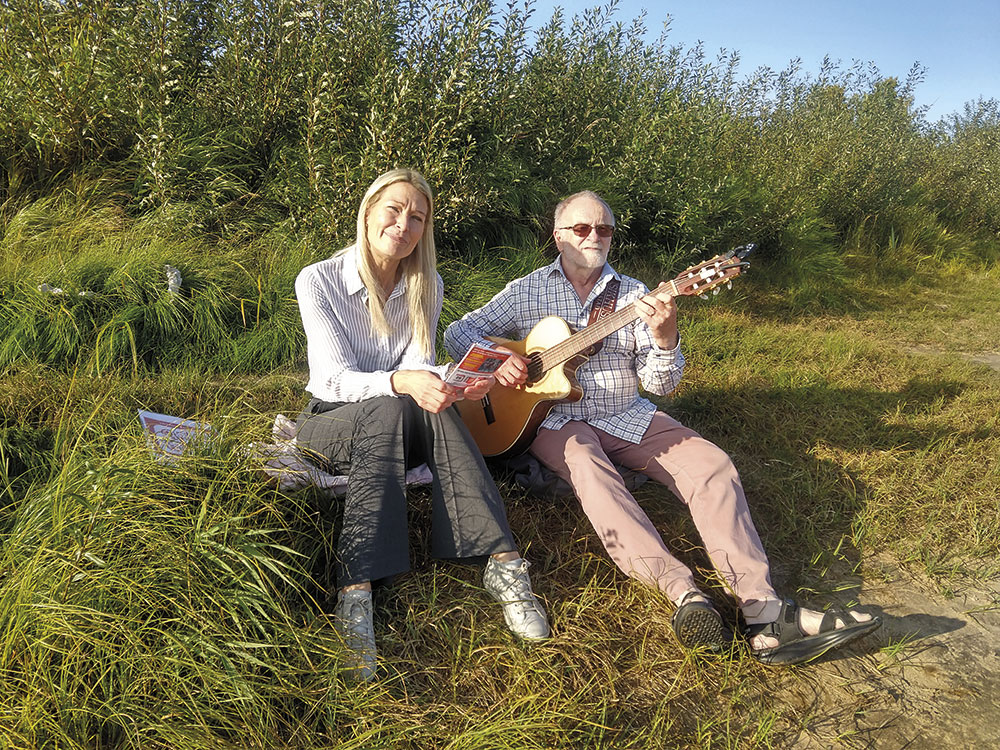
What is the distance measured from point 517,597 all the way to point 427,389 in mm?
787

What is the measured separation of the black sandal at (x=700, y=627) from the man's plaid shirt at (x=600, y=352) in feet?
2.88

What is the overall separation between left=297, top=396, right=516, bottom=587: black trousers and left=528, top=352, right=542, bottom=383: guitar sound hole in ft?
2.19

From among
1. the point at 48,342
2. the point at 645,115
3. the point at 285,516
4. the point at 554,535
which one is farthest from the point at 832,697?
the point at 645,115

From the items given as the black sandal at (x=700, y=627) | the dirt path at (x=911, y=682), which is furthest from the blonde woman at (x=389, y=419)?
the dirt path at (x=911, y=682)

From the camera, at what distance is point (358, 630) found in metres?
2.28

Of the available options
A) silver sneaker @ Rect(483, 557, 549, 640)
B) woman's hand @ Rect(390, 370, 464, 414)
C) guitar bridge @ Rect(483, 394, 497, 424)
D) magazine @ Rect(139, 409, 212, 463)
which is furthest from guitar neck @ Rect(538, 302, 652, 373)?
magazine @ Rect(139, 409, 212, 463)

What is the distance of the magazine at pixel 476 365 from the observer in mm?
2898

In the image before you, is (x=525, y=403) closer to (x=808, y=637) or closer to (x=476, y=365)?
(x=476, y=365)

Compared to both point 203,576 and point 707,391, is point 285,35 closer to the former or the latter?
point 707,391

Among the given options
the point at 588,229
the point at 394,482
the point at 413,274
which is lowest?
the point at 394,482

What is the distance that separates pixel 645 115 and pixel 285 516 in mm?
5345

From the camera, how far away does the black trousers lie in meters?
2.44

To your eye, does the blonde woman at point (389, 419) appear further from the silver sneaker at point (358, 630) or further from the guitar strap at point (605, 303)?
the guitar strap at point (605, 303)

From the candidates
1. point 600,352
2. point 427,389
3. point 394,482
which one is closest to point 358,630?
point 394,482
